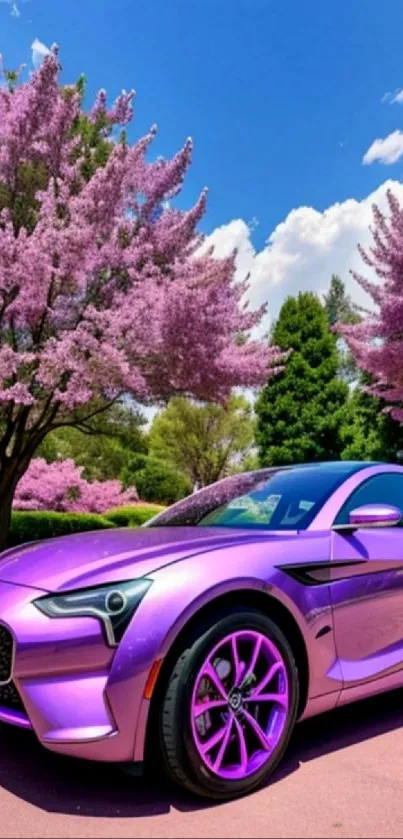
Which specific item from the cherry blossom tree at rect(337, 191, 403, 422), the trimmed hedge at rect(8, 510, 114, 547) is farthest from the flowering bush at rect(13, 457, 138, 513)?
the cherry blossom tree at rect(337, 191, 403, 422)

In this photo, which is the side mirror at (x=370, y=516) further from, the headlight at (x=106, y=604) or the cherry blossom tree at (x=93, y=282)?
the cherry blossom tree at (x=93, y=282)

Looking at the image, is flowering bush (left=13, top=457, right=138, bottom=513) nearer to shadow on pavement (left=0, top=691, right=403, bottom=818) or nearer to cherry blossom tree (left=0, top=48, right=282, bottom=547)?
cherry blossom tree (left=0, top=48, right=282, bottom=547)

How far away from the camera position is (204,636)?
2.44m

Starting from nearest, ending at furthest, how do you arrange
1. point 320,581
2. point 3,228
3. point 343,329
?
point 320,581, point 3,228, point 343,329

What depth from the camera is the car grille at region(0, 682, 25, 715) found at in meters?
2.38

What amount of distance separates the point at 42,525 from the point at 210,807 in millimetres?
10813

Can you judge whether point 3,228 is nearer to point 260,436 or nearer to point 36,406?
point 36,406

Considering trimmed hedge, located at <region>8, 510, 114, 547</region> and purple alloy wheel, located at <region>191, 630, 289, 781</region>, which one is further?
trimmed hedge, located at <region>8, 510, 114, 547</region>

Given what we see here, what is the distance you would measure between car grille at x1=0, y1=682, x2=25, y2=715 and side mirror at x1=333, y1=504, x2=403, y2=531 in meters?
1.57

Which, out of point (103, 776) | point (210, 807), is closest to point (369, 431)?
point (103, 776)

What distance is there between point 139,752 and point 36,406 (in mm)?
8610

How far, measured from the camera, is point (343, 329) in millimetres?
13172

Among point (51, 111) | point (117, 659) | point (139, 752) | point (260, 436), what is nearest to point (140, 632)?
point (117, 659)

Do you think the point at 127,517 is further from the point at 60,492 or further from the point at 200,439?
the point at 200,439
